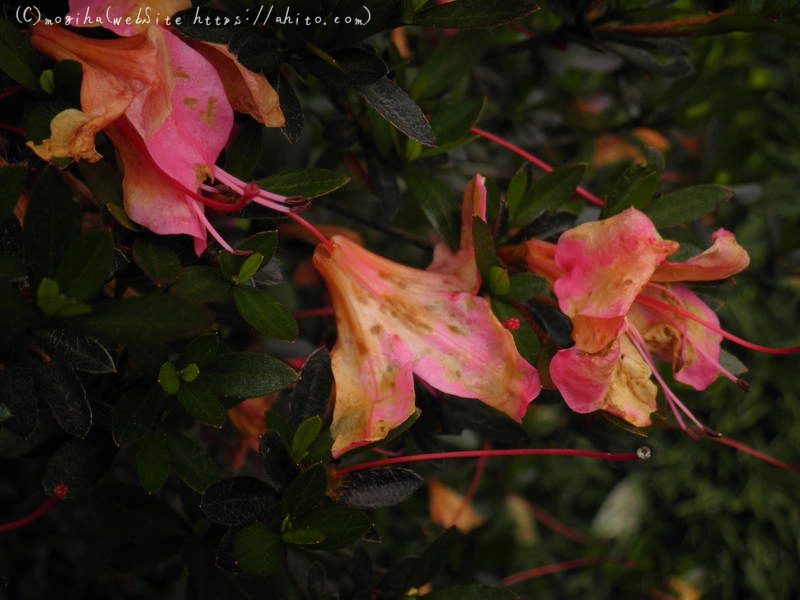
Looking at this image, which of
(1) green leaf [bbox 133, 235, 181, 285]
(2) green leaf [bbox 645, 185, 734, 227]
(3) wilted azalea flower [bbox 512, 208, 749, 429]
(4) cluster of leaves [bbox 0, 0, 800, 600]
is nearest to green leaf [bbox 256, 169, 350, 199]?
(4) cluster of leaves [bbox 0, 0, 800, 600]

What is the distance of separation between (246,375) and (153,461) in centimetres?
11

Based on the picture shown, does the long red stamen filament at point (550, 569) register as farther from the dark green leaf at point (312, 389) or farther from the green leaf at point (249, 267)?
the green leaf at point (249, 267)

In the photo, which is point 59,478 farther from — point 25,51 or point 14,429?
point 25,51

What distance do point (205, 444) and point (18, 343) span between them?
58 cm

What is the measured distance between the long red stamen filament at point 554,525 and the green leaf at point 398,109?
133 cm

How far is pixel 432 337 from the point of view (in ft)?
2.44

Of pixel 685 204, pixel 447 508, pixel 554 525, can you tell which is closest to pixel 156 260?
pixel 685 204

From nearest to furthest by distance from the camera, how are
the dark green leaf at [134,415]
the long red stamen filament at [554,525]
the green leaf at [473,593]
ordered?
the dark green leaf at [134,415] → the green leaf at [473,593] → the long red stamen filament at [554,525]

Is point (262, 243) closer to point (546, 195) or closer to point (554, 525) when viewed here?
point (546, 195)

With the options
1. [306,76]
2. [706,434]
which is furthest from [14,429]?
[706,434]

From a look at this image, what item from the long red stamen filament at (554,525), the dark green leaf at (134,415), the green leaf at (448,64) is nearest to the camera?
the dark green leaf at (134,415)

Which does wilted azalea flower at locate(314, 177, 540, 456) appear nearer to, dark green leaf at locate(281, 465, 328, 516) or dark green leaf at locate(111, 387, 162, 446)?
dark green leaf at locate(281, 465, 328, 516)

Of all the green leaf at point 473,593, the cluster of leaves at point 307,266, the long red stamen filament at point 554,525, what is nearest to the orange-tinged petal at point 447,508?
the cluster of leaves at point 307,266

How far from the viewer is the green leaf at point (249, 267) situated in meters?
0.69
